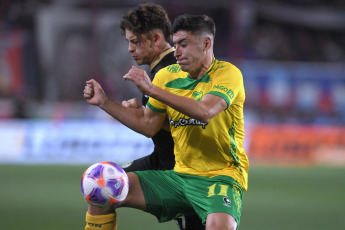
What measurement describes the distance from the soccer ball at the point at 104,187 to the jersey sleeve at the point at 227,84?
0.96 m

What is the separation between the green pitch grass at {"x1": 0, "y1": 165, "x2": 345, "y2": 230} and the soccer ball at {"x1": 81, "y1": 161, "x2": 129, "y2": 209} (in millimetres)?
2612

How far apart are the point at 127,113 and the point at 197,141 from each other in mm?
626

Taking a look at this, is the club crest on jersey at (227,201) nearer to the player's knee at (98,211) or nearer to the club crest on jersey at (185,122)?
the club crest on jersey at (185,122)

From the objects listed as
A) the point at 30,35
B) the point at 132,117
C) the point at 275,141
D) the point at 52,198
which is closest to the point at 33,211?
the point at 52,198

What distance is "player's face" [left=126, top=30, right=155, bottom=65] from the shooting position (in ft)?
18.1

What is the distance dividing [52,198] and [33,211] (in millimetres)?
1414

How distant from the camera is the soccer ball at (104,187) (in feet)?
14.4

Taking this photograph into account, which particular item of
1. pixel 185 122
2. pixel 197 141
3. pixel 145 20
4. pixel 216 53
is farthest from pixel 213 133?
pixel 216 53

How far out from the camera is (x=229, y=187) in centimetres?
455

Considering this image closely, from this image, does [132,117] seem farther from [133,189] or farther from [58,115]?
[58,115]

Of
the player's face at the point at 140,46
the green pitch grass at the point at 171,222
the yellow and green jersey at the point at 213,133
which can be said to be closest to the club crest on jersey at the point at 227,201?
the yellow and green jersey at the point at 213,133

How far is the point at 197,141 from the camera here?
468cm

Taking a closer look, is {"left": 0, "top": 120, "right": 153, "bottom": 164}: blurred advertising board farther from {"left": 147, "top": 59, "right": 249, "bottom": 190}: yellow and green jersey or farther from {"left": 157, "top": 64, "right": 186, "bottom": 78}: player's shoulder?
{"left": 147, "top": 59, "right": 249, "bottom": 190}: yellow and green jersey

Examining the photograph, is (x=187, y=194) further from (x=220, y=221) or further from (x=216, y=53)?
(x=216, y=53)
